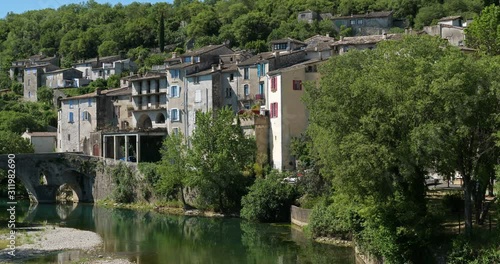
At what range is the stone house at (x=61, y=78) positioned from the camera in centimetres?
12012

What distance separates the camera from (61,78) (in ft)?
396

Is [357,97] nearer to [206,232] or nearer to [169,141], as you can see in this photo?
[206,232]

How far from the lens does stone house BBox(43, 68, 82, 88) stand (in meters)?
120

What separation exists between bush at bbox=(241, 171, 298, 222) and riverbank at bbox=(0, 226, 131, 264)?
11.2 m

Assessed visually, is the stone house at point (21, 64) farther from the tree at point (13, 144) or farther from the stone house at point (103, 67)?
the tree at point (13, 144)

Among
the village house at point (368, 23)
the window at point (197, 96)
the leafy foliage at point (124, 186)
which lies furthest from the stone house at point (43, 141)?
the village house at point (368, 23)

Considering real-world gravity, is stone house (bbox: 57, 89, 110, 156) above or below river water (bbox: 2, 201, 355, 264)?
above

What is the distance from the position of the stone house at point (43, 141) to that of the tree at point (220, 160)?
1543 inches

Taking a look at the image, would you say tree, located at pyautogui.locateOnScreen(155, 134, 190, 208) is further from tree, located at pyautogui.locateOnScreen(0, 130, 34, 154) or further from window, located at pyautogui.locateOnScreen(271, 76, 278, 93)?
tree, located at pyautogui.locateOnScreen(0, 130, 34, 154)

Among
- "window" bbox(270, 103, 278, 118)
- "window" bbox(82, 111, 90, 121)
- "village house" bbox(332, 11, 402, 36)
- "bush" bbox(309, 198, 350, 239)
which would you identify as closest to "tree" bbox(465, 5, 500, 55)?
"bush" bbox(309, 198, 350, 239)

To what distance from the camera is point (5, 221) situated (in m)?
53.9

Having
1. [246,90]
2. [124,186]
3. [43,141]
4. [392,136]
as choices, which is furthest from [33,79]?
[392,136]

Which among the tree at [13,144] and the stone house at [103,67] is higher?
the stone house at [103,67]

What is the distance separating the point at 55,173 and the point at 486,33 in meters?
43.8
